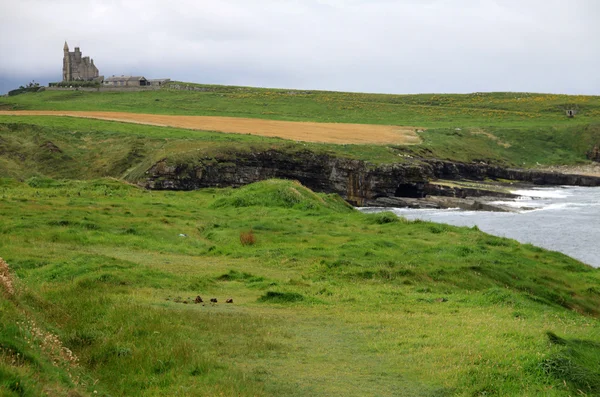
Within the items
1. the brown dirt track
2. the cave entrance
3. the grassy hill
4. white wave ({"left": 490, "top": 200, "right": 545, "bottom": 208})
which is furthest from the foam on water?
the grassy hill

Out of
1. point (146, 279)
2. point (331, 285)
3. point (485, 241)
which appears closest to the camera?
point (146, 279)

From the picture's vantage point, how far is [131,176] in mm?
62875

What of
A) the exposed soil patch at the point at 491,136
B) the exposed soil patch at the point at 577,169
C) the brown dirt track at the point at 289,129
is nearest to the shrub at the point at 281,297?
the brown dirt track at the point at 289,129

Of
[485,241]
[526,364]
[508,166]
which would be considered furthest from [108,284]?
[508,166]

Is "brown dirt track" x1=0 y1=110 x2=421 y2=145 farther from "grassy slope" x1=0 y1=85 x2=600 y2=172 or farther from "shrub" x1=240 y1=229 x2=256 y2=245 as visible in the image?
"shrub" x1=240 y1=229 x2=256 y2=245

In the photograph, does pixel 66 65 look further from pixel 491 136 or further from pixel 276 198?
pixel 276 198

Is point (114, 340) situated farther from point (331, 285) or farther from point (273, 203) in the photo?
point (273, 203)

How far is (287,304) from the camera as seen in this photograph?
1928 centimetres

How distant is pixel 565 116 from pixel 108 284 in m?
132

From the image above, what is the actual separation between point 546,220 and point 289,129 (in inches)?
1724

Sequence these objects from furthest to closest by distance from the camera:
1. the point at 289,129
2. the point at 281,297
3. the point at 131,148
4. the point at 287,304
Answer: the point at 289,129
the point at 131,148
the point at 281,297
the point at 287,304

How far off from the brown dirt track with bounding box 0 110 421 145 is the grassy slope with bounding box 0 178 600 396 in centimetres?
4618

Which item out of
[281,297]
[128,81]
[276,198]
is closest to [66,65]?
[128,81]

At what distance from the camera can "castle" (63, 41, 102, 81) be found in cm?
17791
